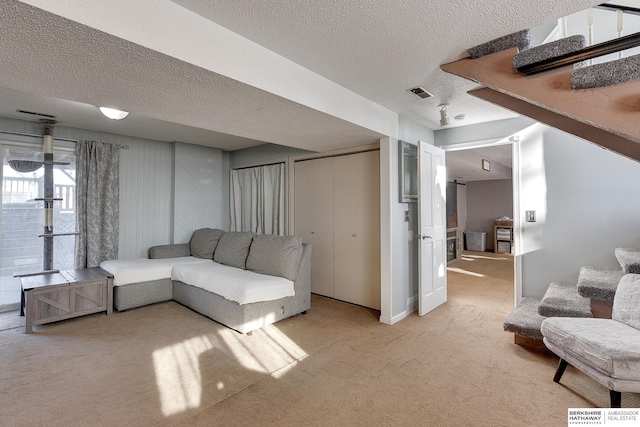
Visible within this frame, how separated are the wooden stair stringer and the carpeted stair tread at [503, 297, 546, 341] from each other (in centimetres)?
146

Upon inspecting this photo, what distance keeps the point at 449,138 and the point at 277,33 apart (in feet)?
9.62

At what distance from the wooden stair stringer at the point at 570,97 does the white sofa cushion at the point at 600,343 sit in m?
1.12

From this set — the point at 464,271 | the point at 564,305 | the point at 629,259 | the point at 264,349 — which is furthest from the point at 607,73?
the point at 464,271

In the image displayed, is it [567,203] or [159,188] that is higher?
[159,188]

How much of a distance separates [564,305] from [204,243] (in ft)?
14.5

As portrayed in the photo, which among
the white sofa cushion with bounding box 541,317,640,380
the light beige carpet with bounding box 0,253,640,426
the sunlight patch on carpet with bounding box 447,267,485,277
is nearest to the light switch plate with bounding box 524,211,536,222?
the light beige carpet with bounding box 0,253,640,426

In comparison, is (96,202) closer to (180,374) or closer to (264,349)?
(180,374)

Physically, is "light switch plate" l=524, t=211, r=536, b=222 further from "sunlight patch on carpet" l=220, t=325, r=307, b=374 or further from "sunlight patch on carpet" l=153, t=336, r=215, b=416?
"sunlight patch on carpet" l=153, t=336, r=215, b=416

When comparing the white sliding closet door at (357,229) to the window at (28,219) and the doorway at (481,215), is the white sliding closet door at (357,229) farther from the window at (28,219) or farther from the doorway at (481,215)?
the window at (28,219)

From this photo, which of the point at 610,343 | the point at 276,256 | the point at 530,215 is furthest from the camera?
the point at 276,256

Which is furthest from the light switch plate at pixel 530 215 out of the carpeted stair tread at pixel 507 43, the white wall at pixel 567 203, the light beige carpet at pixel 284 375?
the carpeted stair tread at pixel 507 43

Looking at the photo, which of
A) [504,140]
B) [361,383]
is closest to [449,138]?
[504,140]

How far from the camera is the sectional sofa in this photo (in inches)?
120

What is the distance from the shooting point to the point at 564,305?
243 cm
